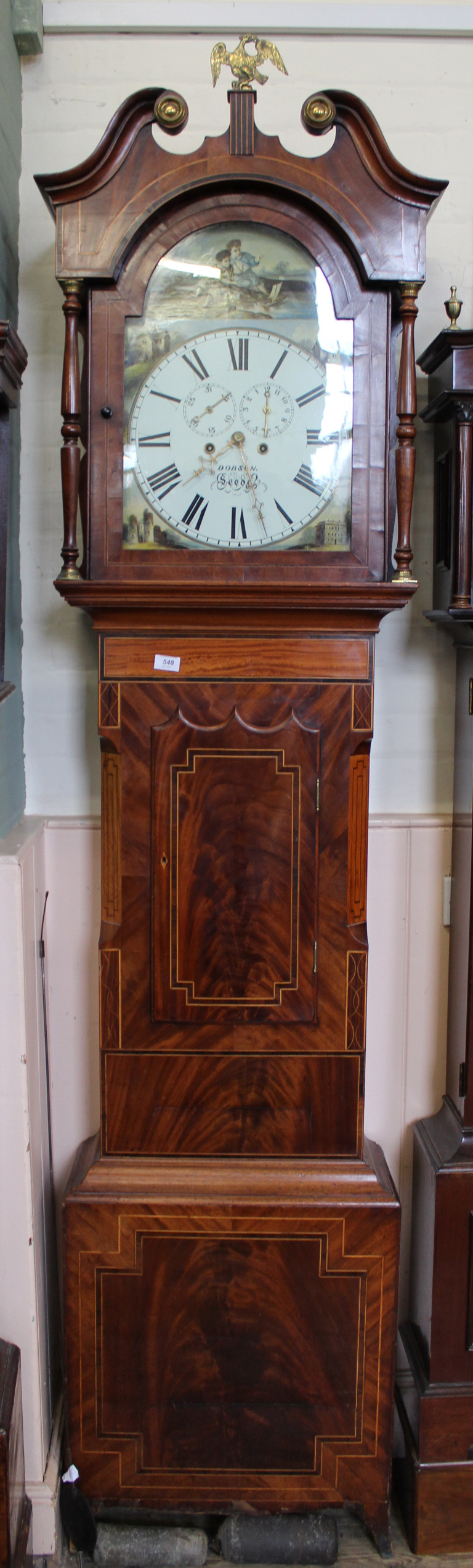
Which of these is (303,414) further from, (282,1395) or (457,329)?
(282,1395)

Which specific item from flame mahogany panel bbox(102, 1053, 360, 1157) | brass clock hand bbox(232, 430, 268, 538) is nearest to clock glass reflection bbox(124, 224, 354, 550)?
brass clock hand bbox(232, 430, 268, 538)

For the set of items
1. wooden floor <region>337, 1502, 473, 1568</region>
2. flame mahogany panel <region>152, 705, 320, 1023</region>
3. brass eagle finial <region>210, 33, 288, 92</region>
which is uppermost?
brass eagle finial <region>210, 33, 288, 92</region>

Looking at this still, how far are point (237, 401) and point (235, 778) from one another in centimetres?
59

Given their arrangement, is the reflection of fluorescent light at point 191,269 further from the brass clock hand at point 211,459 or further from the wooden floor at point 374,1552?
the wooden floor at point 374,1552

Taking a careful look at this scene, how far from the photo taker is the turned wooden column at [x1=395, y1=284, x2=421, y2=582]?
1.64 meters

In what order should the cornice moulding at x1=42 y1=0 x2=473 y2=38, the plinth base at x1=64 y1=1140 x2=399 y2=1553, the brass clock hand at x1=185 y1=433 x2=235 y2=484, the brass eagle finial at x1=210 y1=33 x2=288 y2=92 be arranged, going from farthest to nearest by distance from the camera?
the cornice moulding at x1=42 y1=0 x2=473 y2=38 → the plinth base at x1=64 y1=1140 x2=399 y2=1553 → the brass clock hand at x1=185 y1=433 x2=235 y2=484 → the brass eagle finial at x1=210 y1=33 x2=288 y2=92

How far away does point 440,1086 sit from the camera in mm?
2088

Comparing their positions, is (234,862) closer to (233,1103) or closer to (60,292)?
(233,1103)

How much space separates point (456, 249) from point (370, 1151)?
1641 millimetres

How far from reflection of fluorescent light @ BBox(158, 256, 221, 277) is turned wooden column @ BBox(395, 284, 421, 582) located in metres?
0.29

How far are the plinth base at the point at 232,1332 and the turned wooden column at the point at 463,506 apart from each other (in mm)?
983

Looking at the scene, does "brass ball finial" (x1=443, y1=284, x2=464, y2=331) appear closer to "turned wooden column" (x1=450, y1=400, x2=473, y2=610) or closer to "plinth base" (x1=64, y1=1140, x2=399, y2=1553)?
"turned wooden column" (x1=450, y1=400, x2=473, y2=610)

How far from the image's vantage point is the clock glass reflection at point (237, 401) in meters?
1.66

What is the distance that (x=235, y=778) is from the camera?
1.72 metres
